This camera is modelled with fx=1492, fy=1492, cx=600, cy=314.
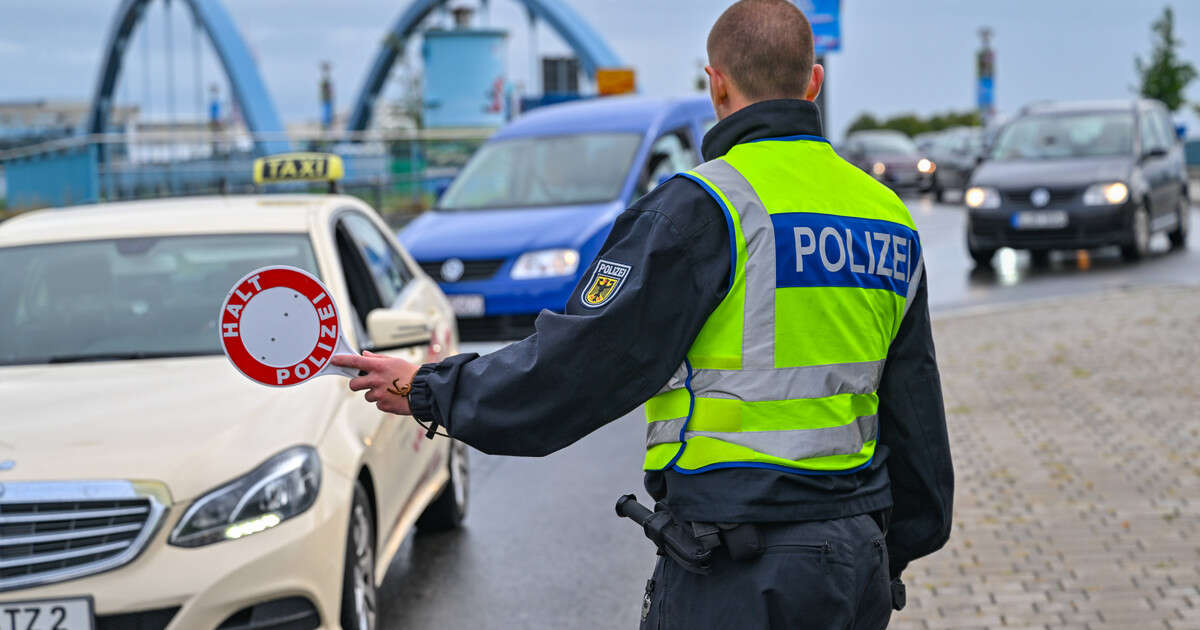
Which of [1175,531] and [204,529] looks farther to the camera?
[1175,531]

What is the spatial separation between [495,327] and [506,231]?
807 millimetres

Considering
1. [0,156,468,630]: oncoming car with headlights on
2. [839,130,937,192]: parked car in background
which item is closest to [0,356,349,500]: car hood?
[0,156,468,630]: oncoming car with headlights on

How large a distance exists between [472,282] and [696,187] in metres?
9.22

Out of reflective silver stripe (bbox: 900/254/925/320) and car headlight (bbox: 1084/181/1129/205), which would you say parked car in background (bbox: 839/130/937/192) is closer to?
car headlight (bbox: 1084/181/1129/205)

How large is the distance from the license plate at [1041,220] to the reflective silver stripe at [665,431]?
49.2 feet

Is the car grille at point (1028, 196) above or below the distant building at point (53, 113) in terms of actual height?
below

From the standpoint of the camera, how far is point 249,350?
263 centimetres

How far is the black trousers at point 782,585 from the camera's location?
250 cm

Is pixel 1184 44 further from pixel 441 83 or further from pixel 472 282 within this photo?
pixel 472 282

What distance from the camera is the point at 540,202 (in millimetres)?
12766

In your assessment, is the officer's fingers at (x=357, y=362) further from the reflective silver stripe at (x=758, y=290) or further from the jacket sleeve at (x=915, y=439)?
the jacket sleeve at (x=915, y=439)

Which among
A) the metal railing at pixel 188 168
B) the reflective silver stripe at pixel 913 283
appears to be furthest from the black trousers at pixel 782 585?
the metal railing at pixel 188 168

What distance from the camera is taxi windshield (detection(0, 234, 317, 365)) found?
17.4ft

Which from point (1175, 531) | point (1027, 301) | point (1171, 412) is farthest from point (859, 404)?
point (1027, 301)
